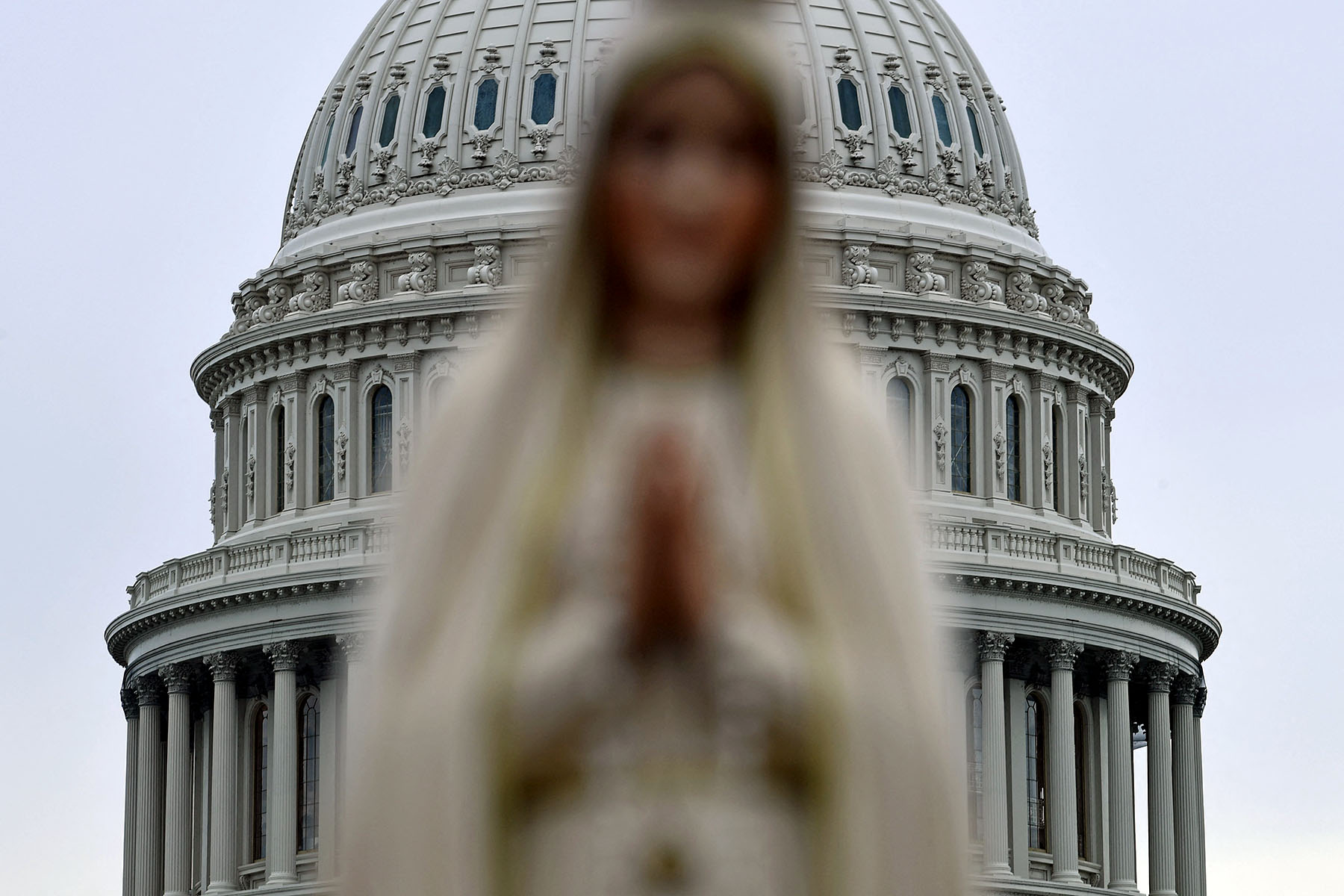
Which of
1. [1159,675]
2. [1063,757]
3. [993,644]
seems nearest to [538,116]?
[993,644]

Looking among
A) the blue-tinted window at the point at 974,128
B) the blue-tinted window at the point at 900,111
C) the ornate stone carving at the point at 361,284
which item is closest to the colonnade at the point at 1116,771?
the blue-tinted window at the point at 974,128

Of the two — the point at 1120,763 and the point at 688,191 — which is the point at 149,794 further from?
the point at 688,191

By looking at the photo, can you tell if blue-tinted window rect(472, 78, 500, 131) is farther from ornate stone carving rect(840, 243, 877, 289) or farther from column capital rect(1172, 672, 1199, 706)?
column capital rect(1172, 672, 1199, 706)

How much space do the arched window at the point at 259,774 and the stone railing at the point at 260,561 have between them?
3.61 metres

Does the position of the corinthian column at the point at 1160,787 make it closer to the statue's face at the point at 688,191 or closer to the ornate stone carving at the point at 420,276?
the ornate stone carving at the point at 420,276

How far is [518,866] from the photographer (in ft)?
14.1

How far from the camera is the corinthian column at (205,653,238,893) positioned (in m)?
83.5

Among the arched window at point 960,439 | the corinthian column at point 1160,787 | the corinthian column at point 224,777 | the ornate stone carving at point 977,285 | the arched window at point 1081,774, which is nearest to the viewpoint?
the corinthian column at point 224,777

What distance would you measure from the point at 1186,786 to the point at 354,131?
91.0 ft

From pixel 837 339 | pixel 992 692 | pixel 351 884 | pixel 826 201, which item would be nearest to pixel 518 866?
pixel 351 884

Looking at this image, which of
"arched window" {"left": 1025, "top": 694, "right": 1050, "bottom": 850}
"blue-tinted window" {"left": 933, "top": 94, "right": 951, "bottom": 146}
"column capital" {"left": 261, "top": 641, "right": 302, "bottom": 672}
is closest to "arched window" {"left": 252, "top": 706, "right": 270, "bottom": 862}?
"column capital" {"left": 261, "top": 641, "right": 302, "bottom": 672}

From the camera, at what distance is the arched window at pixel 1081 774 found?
3356 inches

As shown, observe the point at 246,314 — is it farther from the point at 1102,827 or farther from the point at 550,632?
the point at 550,632

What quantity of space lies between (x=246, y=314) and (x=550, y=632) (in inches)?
3506
